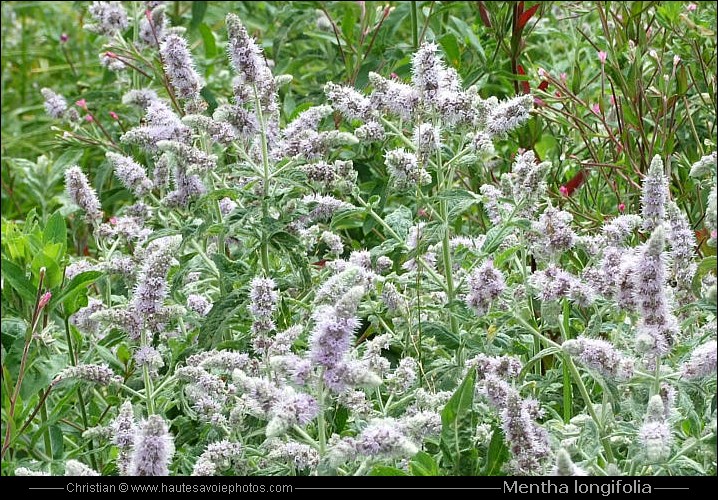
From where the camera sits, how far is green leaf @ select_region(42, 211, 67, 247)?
2645 millimetres

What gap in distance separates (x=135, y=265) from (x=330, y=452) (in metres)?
0.88

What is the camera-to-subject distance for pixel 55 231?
8.73ft

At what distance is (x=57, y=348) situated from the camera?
2.74m

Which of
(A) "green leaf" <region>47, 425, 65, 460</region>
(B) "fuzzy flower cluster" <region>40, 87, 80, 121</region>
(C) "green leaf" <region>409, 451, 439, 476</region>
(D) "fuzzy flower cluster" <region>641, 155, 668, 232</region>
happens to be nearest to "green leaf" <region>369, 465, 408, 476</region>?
(C) "green leaf" <region>409, 451, 439, 476</region>

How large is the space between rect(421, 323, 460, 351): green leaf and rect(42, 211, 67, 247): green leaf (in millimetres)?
961

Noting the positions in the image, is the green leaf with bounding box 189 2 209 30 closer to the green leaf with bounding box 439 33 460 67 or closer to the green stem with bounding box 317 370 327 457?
the green leaf with bounding box 439 33 460 67

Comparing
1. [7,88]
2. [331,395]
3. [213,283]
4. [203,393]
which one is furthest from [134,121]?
[7,88]

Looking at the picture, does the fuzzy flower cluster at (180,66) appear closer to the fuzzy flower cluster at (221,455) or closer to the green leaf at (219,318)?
the green leaf at (219,318)

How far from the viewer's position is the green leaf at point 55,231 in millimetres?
2645

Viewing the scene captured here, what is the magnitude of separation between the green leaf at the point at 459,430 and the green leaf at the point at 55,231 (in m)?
1.16

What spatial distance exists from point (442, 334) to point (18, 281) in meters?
1.01

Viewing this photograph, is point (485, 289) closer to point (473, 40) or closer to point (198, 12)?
point (473, 40)

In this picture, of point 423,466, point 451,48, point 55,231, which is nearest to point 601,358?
point 423,466
